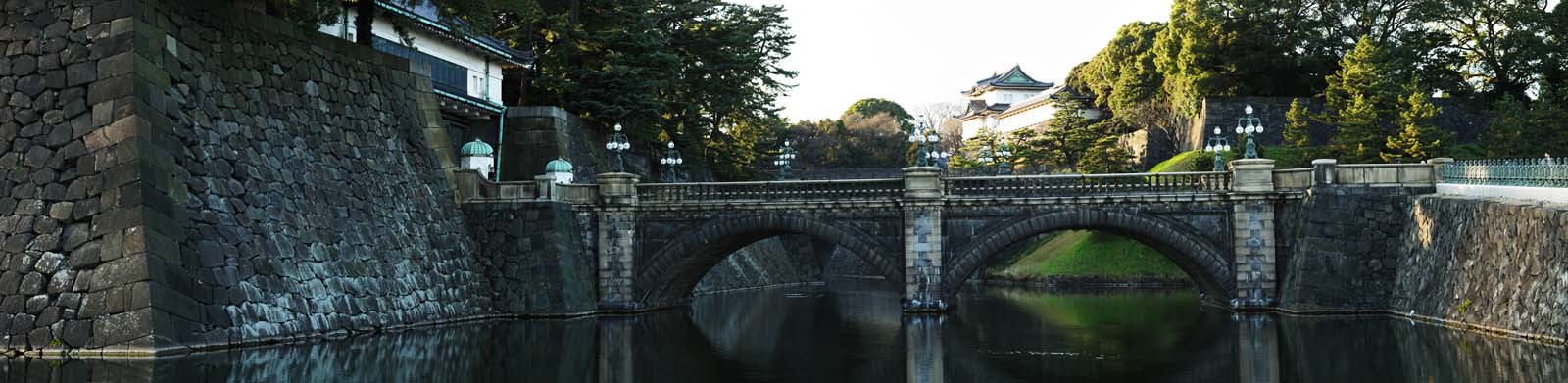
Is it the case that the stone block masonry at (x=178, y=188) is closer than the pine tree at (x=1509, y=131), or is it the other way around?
the stone block masonry at (x=178, y=188)

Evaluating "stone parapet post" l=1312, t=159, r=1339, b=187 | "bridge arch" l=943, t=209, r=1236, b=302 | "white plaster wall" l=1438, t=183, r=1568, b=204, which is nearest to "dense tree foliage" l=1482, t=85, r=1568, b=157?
"bridge arch" l=943, t=209, r=1236, b=302

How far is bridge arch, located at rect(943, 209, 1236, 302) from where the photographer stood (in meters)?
40.8

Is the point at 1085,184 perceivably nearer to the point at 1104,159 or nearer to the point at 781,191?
the point at 781,191

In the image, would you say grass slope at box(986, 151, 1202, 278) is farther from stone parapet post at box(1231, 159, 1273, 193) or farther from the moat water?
stone parapet post at box(1231, 159, 1273, 193)

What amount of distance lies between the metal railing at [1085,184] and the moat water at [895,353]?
359cm

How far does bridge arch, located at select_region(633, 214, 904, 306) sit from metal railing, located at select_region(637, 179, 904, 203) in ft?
2.21

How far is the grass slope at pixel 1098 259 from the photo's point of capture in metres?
59.7

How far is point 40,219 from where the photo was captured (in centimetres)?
2772

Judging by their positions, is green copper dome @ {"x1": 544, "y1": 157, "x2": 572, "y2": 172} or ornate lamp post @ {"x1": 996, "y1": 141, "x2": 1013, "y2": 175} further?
ornate lamp post @ {"x1": 996, "y1": 141, "x2": 1013, "y2": 175}

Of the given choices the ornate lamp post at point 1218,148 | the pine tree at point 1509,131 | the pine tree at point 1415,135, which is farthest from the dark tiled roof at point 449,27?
the pine tree at point 1509,131

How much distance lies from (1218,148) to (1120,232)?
6.16 meters

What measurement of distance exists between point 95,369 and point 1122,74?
60.6 m

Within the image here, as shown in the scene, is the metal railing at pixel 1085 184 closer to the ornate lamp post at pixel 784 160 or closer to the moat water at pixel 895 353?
the moat water at pixel 895 353

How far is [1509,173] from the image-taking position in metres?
33.7
